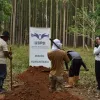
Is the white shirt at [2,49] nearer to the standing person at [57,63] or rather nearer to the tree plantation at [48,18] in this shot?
the standing person at [57,63]

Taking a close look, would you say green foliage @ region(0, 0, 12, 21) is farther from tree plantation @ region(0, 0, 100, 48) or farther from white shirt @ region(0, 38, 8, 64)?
tree plantation @ region(0, 0, 100, 48)

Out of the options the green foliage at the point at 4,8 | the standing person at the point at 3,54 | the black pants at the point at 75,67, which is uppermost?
the green foliage at the point at 4,8

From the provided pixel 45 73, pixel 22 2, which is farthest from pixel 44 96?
pixel 22 2

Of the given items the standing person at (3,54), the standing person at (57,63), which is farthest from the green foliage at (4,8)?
the standing person at (57,63)

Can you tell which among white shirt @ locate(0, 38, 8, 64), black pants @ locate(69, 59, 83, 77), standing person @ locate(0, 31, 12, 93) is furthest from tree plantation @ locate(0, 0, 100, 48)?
white shirt @ locate(0, 38, 8, 64)

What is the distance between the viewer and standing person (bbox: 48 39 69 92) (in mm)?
10234

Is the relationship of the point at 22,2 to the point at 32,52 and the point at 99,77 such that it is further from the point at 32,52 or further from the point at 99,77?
the point at 99,77

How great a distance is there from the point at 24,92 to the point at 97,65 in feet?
9.83

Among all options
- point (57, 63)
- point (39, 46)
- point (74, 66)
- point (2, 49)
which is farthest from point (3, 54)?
point (39, 46)

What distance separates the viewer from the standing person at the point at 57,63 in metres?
10.2

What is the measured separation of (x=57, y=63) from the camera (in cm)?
1031

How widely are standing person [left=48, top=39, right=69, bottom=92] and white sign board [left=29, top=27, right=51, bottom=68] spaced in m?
6.80

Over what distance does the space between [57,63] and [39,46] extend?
287 inches

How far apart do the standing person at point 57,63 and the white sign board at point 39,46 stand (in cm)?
680
